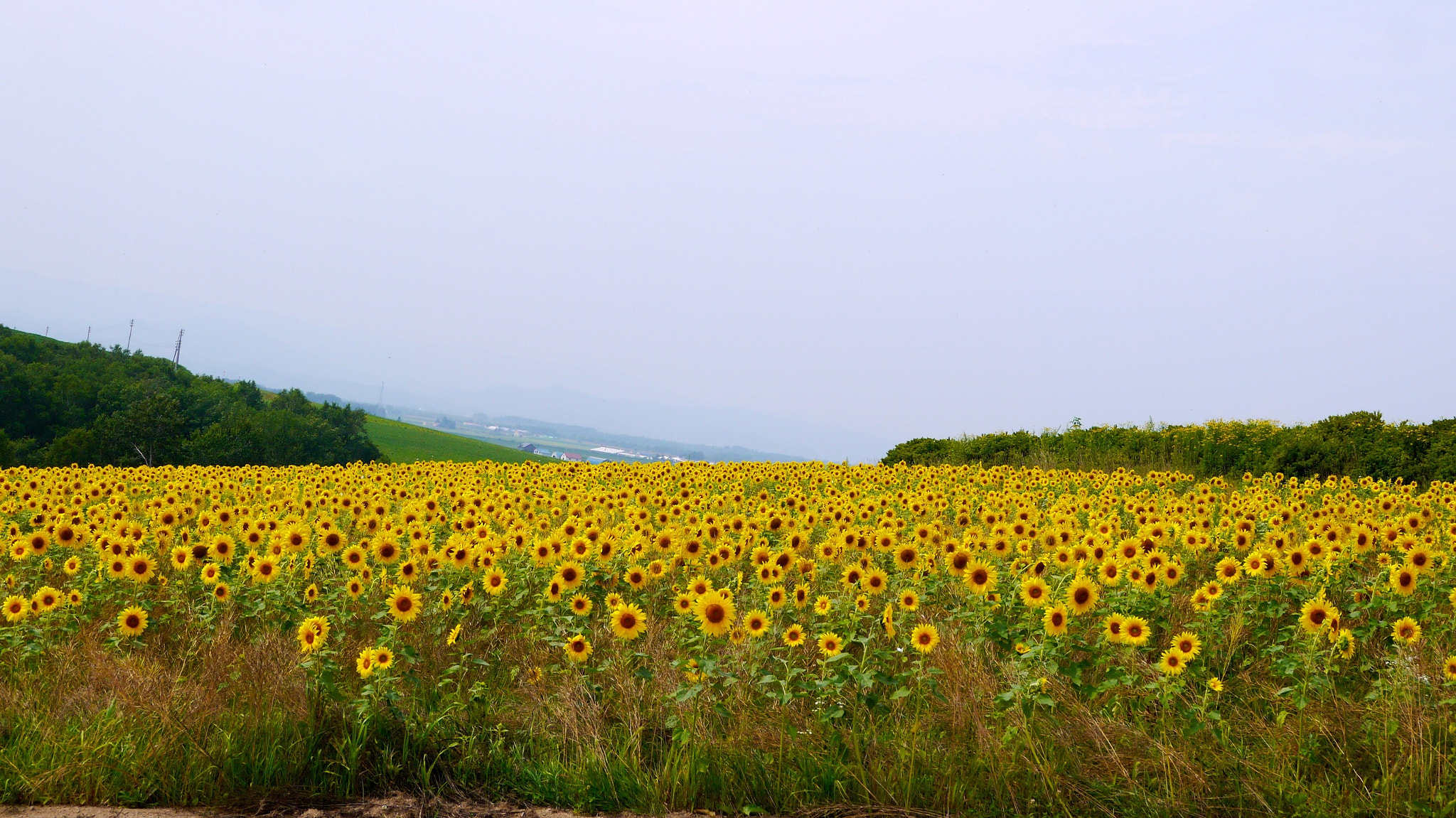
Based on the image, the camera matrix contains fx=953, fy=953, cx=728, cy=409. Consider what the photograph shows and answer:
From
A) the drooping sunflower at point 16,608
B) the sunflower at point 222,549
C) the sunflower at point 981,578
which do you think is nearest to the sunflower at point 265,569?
the sunflower at point 222,549

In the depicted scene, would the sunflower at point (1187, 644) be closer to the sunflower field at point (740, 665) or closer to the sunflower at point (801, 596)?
the sunflower field at point (740, 665)

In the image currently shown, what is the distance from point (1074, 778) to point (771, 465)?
1481 centimetres

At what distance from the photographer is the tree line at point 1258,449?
17.4 m

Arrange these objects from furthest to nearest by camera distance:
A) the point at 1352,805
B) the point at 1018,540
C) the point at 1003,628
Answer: the point at 1018,540
the point at 1003,628
the point at 1352,805

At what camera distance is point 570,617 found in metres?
6.37

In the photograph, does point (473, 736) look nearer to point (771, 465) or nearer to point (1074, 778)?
point (1074, 778)

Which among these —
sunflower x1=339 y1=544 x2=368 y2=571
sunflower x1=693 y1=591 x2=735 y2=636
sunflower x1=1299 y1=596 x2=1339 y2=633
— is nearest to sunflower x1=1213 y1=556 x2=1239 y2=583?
sunflower x1=1299 y1=596 x2=1339 y2=633

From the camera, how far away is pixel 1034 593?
6.11 m

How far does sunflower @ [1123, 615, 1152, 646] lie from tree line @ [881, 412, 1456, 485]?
14.3m

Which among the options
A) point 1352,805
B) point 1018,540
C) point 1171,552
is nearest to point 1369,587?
point 1171,552

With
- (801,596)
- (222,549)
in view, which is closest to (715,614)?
(801,596)

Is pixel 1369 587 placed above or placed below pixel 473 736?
above

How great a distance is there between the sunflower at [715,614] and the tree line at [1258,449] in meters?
15.8

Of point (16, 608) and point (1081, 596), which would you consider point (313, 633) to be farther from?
point (1081, 596)
